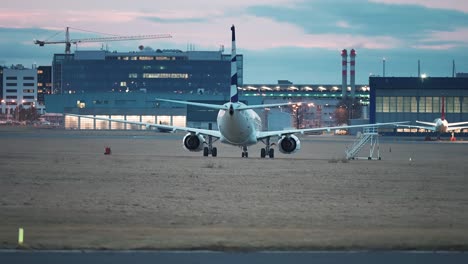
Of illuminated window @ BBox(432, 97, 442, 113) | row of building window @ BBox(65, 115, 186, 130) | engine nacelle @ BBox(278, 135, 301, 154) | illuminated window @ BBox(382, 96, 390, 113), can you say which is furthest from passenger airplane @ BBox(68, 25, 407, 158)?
row of building window @ BBox(65, 115, 186, 130)

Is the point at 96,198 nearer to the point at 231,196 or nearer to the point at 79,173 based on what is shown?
the point at 231,196

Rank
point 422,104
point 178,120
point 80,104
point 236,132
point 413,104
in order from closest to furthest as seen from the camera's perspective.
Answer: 1. point 236,132
2. point 422,104
3. point 413,104
4. point 178,120
5. point 80,104

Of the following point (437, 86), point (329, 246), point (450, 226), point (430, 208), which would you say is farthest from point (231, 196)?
point (437, 86)

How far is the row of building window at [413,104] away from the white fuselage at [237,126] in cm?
8487

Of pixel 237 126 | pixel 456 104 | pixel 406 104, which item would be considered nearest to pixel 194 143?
pixel 237 126

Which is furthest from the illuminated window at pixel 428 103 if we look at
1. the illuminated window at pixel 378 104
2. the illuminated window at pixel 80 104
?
the illuminated window at pixel 80 104

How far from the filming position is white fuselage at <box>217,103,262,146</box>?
188 feet

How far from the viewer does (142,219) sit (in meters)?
25.0

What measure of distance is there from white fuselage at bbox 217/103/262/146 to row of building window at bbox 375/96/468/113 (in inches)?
3341

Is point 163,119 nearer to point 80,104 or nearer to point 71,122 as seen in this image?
point 71,122

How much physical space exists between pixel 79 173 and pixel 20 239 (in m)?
21.9

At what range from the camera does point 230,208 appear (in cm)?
2797

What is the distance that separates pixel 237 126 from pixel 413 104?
299 feet

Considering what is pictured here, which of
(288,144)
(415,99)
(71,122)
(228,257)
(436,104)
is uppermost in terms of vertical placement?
(415,99)
